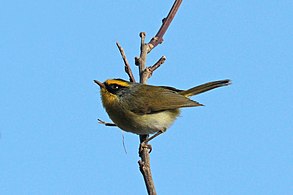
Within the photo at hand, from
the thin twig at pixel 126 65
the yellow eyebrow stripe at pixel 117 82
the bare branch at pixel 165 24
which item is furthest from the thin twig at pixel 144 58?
the yellow eyebrow stripe at pixel 117 82

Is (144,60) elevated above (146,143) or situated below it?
above

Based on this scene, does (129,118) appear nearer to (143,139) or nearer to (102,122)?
(143,139)

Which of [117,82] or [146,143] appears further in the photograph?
[117,82]

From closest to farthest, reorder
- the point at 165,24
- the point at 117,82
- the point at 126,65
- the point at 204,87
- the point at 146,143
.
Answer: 1. the point at 165,24
2. the point at 146,143
3. the point at 126,65
4. the point at 117,82
5. the point at 204,87

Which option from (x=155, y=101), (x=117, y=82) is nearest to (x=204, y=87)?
(x=155, y=101)

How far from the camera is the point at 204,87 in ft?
21.6

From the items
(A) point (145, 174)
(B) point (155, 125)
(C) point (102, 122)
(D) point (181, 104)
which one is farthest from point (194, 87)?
(A) point (145, 174)

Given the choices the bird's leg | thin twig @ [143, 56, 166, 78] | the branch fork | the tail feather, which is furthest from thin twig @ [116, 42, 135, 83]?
the tail feather

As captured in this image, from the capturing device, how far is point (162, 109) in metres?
6.43

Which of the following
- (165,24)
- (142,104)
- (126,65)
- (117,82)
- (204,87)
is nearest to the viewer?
(165,24)

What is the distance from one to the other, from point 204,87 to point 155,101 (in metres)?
0.71

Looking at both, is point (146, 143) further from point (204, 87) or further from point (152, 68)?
point (204, 87)

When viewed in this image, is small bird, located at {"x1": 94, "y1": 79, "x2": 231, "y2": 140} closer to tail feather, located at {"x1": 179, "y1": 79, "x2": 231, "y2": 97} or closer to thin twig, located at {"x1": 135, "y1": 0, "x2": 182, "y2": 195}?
tail feather, located at {"x1": 179, "y1": 79, "x2": 231, "y2": 97}

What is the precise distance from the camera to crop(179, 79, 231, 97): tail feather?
21.3ft
